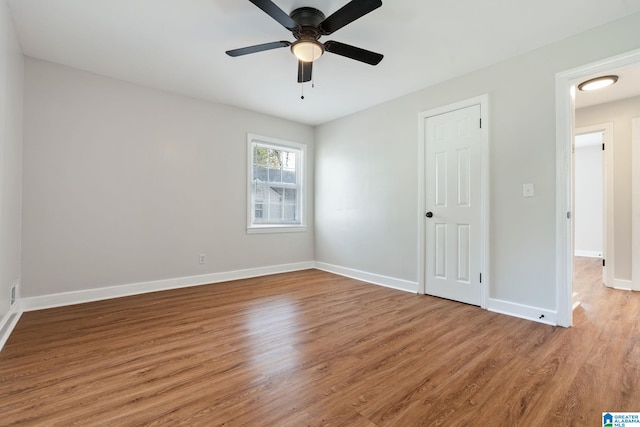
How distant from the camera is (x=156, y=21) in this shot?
7.60 ft

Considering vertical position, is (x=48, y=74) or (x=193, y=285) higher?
(x=48, y=74)

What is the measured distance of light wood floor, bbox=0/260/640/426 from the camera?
1422 mm

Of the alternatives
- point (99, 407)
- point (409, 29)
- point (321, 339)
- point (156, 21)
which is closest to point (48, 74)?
point (156, 21)

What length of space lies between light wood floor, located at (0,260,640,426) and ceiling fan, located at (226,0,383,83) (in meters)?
2.26

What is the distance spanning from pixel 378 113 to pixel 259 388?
3.67 m

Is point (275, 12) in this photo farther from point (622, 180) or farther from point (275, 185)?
point (622, 180)

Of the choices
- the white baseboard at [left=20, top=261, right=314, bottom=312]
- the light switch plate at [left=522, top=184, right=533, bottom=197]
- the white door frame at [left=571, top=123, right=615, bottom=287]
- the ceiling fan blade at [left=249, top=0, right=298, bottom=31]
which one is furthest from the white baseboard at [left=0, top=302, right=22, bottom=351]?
the white door frame at [left=571, top=123, right=615, bottom=287]

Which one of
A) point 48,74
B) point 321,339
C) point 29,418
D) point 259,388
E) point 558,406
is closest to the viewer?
point 29,418

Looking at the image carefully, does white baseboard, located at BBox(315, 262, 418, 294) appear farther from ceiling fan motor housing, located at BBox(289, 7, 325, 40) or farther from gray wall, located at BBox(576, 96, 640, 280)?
ceiling fan motor housing, located at BBox(289, 7, 325, 40)

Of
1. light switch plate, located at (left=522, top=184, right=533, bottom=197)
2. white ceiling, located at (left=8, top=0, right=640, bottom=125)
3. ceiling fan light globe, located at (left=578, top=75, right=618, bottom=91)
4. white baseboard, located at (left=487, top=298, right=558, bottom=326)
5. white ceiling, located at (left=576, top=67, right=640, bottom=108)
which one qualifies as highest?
white ceiling, located at (left=8, top=0, right=640, bottom=125)

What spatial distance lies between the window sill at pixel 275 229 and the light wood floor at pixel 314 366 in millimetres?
1544

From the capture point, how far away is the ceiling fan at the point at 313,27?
1.79 meters

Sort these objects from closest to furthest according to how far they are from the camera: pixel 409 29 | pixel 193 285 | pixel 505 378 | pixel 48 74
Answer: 1. pixel 505 378
2. pixel 409 29
3. pixel 48 74
4. pixel 193 285

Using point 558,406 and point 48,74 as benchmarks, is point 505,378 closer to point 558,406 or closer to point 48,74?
point 558,406
